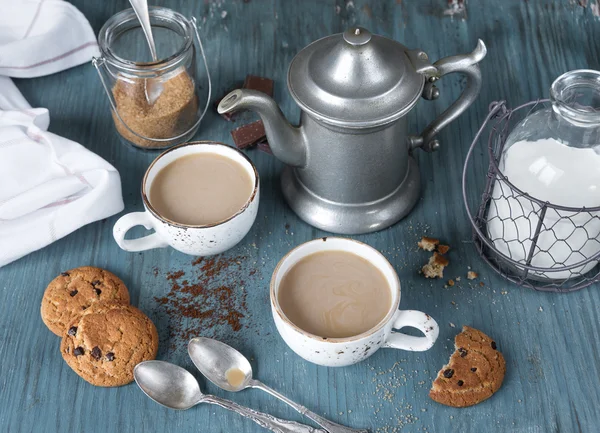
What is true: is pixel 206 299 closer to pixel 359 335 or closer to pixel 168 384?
pixel 168 384

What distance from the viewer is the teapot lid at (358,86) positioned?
40.4 inches

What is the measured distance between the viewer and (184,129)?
1.33 metres

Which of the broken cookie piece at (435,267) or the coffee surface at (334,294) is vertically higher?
the coffee surface at (334,294)

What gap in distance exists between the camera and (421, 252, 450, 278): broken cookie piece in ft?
3.73

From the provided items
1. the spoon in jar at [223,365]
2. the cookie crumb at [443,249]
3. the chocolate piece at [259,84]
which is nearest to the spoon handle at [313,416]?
the spoon in jar at [223,365]

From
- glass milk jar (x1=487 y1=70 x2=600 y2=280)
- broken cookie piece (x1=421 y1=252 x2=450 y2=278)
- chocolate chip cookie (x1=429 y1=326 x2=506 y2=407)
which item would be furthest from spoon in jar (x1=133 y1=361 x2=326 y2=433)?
glass milk jar (x1=487 y1=70 x2=600 y2=280)

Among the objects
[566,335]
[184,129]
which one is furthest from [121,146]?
[566,335]

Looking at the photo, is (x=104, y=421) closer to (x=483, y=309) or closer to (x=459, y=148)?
(x=483, y=309)

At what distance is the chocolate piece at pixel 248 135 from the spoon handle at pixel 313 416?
18.1 inches

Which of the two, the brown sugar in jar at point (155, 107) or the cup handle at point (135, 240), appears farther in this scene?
the brown sugar in jar at point (155, 107)

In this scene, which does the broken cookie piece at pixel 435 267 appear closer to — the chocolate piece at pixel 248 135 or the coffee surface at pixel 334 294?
the coffee surface at pixel 334 294

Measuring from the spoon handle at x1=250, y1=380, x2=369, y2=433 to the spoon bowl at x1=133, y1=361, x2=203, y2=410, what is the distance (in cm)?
8

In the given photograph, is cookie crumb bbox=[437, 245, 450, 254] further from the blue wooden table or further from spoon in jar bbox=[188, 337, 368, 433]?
spoon in jar bbox=[188, 337, 368, 433]

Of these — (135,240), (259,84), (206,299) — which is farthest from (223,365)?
(259,84)
